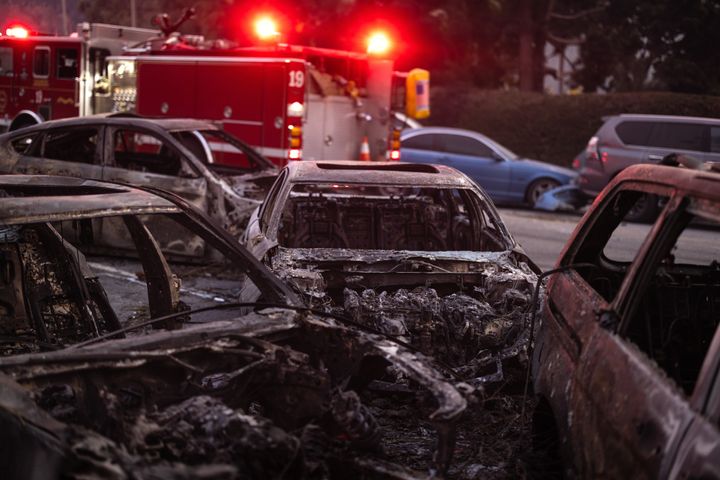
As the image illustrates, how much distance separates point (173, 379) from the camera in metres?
3.63

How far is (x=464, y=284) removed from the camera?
630 centimetres

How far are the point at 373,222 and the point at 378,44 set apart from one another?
8073 millimetres

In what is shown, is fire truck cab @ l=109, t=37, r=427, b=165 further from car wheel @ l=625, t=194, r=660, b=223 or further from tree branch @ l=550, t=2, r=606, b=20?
tree branch @ l=550, t=2, r=606, b=20

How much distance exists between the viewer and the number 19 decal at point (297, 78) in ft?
45.1

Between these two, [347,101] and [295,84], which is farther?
[347,101]

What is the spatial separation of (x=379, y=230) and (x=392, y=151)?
24.9ft

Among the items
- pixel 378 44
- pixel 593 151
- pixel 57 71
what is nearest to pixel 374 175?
pixel 378 44

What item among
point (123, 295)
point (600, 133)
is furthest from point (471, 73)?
point (123, 295)

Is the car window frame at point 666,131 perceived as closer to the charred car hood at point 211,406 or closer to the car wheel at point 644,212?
the car wheel at point 644,212

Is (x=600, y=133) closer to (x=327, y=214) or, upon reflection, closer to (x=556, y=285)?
(x=327, y=214)

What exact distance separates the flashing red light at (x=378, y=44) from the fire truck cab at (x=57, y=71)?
4659mm

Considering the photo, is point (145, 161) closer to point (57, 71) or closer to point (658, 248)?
point (57, 71)

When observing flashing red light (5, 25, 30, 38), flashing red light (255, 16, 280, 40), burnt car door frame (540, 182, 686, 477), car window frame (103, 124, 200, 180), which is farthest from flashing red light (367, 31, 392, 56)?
burnt car door frame (540, 182, 686, 477)

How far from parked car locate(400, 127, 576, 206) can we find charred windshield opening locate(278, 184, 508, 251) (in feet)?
31.7
